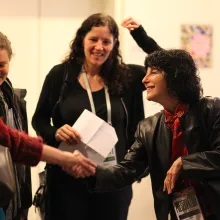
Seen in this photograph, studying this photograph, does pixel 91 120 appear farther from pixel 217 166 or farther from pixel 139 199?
pixel 139 199

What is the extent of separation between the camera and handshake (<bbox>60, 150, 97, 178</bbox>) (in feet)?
5.11

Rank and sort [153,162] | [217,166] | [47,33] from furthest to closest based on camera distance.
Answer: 1. [47,33]
2. [153,162]
3. [217,166]

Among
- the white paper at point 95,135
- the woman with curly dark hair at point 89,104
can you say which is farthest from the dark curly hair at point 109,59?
the white paper at point 95,135

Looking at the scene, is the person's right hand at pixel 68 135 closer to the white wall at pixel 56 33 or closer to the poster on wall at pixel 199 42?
the white wall at pixel 56 33

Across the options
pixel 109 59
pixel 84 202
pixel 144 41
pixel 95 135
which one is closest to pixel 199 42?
pixel 144 41

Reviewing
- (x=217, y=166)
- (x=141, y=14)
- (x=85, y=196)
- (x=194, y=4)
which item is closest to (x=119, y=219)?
(x=85, y=196)

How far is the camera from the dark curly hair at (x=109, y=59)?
1981 millimetres

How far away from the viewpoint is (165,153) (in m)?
1.62

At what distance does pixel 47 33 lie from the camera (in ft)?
10.1

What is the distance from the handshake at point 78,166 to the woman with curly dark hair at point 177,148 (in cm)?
5

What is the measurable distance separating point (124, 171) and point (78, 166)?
0.22 metres

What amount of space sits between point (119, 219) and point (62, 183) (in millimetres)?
318

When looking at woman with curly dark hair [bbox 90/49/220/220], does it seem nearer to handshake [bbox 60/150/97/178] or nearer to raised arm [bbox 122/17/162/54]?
handshake [bbox 60/150/97/178]

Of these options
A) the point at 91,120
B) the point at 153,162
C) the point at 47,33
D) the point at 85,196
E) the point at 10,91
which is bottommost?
the point at 85,196
